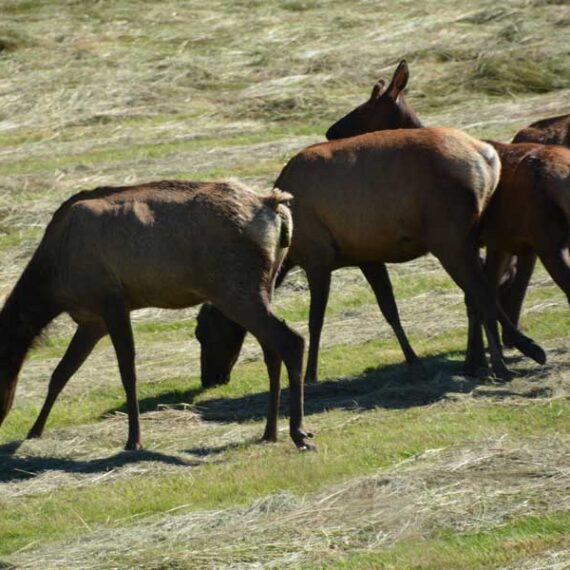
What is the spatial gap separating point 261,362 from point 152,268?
12.1 ft

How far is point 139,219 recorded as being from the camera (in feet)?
44.8

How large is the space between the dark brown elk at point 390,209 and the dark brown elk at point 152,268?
199 cm

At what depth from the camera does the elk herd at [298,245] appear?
A: 13.3 metres

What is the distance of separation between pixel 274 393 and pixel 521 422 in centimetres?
192

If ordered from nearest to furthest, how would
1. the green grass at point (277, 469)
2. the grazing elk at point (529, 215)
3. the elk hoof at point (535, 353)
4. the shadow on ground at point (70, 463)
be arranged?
the green grass at point (277, 469)
the shadow on ground at point (70, 463)
the elk hoof at point (535, 353)
the grazing elk at point (529, 215)

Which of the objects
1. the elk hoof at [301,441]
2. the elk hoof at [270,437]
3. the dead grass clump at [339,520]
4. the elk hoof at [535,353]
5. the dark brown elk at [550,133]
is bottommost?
the elk hoof at [535,353]

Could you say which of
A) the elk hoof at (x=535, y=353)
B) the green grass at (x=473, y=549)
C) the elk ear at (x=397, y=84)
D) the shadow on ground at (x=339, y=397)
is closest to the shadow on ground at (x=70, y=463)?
the shadow on ground at (x=339, y=397)

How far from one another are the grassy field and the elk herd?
547 millimetres

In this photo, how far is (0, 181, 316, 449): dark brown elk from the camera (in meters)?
13.2

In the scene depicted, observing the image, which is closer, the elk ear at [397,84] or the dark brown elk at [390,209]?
the dark brown elk at [390,209]

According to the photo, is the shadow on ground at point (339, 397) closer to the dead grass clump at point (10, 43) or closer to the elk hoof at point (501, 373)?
the elk hoof at point (501, 373)

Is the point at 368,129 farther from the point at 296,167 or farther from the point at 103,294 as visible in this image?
the point at 103,294

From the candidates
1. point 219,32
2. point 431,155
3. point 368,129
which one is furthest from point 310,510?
point 219,32

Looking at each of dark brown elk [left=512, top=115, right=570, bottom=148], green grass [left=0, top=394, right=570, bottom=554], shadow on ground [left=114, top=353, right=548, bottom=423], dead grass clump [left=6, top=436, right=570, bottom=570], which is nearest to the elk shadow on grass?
shadow on ground [left=114, top=353, right=548, bottom=423]
